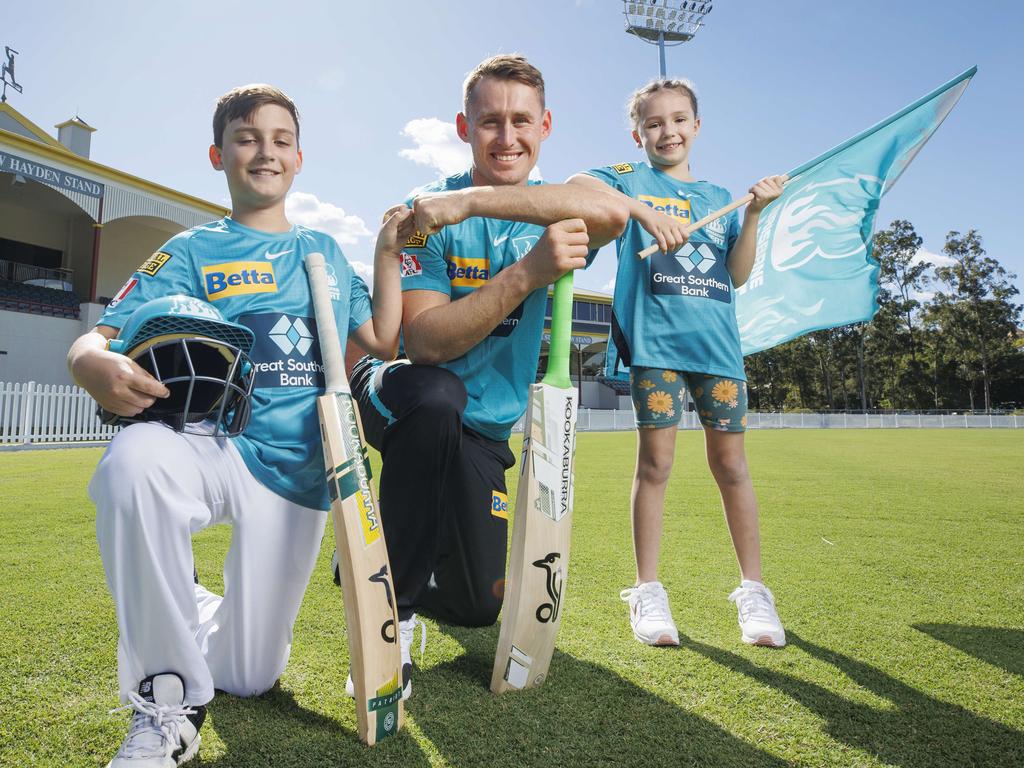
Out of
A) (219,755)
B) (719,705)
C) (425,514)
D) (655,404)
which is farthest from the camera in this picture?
(655,404)

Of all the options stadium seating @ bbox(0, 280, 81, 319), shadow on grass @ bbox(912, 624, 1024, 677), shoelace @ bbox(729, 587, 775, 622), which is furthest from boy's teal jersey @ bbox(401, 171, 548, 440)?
stadium seating @ bbox(0, 280, 81, 319)

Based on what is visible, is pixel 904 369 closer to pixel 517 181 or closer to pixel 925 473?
pixel 925 473

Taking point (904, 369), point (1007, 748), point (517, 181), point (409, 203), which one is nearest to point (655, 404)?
point (517, 181)

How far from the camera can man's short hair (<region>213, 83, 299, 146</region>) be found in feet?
5.80

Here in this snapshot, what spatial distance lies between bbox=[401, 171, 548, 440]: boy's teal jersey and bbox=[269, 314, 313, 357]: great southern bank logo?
0.44 meters

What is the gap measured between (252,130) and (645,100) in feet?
5.13

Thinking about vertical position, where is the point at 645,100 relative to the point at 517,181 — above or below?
above

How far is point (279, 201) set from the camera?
1.84m

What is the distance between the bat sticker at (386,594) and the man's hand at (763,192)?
6.29 ft

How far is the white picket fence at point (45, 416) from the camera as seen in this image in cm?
1130

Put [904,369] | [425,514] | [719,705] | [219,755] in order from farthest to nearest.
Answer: [904,369]
[425,514]
[719,705]
[219,755]

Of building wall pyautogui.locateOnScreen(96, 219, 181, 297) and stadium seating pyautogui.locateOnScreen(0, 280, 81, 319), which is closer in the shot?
stadium seating pyautogui.locateOnScreen(0, 280, 81, 319)

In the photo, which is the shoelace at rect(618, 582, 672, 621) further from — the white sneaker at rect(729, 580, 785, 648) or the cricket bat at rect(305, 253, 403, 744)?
the cricket bat at rect(305, 253, 403, 744)

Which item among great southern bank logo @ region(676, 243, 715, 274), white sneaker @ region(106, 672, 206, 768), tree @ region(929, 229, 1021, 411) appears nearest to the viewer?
white sneaker @ region(106, 672, 206, 768)
